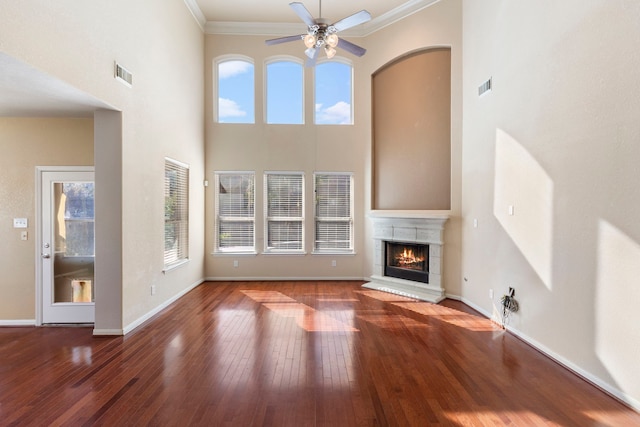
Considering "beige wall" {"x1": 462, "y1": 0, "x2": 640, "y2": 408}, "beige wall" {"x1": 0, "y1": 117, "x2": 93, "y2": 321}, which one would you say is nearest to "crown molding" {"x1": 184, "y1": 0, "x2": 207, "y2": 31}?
"beige wall" {"x1": 0, "y1": 117, "x2": 93, "y2": 321}

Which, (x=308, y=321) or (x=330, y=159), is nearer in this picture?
(x=308, y=321)

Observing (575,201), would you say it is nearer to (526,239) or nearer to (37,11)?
(526,239)

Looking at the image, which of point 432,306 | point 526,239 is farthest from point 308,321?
point 526,239

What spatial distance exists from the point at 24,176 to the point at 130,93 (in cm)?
173

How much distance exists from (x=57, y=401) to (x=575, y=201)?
15.7 ft

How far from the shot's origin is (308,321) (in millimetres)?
4410

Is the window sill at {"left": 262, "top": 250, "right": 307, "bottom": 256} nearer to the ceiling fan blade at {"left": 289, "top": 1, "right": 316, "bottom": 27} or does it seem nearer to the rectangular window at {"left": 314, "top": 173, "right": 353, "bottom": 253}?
the rectangular window at {"left": 314, "top": 173, "right": 353, "bottom": 253}

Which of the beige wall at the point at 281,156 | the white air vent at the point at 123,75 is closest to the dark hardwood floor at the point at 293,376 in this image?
the beige wall at the point at 281,156

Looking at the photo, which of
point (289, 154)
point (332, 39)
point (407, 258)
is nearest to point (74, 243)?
point (289, 154)

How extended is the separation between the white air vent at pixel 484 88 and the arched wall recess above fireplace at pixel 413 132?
861 mm

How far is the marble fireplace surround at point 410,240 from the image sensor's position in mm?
5617

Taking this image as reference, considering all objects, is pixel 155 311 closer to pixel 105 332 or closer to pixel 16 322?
pixel 105 332

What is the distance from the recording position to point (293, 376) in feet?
9.69

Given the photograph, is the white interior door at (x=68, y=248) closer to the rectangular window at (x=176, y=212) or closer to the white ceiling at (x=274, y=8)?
the rectangular window at (x=176, y=212)
